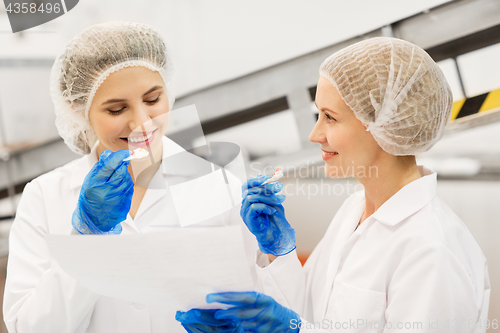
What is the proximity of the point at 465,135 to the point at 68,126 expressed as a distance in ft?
5.53

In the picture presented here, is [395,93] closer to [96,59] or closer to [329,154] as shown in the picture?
[329,154]

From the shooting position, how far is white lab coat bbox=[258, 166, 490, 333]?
2.99 ft

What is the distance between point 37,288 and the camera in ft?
3.47

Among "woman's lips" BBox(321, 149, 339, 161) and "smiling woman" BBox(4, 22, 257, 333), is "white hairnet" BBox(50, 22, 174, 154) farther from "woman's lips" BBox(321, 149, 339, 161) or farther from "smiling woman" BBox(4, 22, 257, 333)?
"woman's lips" BBox(321, 149, 339, 161)

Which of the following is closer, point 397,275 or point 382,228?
point 397,275

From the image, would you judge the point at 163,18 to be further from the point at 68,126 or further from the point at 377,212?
the point at 377,212

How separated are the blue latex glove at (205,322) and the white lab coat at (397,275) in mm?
197

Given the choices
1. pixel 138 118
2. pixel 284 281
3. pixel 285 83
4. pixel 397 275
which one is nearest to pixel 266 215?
pixel 284 281

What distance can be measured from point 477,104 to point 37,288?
1.86m

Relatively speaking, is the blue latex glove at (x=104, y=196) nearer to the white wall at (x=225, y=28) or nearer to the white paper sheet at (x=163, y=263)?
the white paper sheet at (x=163, y=263)

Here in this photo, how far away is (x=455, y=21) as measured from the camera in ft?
5.45

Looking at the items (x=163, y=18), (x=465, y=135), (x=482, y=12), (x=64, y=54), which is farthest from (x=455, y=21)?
(x=64, y=54)

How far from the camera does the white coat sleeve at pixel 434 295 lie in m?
0.90

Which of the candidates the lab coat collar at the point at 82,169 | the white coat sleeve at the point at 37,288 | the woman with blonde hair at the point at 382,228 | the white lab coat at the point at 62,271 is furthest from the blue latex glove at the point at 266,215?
the lab coat collar at the point at 82,169
